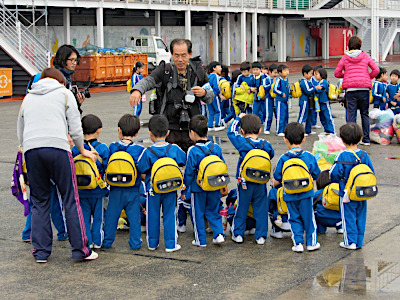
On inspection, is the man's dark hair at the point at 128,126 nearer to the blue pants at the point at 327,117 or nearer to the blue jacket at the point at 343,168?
the blue jacket at the point at 343,168

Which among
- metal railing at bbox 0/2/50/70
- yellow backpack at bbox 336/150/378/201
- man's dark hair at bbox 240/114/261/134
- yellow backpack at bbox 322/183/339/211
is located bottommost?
yellow backpack at bbox 322/183/339/211

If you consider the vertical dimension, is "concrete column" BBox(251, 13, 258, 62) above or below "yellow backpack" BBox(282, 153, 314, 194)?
above

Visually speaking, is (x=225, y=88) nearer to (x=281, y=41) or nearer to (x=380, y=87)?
(x=380, y=87)

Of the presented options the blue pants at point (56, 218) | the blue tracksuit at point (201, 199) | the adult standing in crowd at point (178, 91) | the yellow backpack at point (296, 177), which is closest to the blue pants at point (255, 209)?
the blue tracksuit at point (201, 199)

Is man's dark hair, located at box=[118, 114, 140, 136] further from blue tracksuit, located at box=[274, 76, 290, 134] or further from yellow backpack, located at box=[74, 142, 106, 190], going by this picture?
blue tracksuit, located at box=[274, 76, 290, 134]

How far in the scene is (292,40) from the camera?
55.4 m

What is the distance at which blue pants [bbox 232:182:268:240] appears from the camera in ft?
21.7

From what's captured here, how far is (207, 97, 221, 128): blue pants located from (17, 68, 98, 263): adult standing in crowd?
934 centimetres

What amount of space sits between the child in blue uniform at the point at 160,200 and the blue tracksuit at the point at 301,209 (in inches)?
38.9

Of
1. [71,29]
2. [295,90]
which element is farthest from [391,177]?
[71,29]

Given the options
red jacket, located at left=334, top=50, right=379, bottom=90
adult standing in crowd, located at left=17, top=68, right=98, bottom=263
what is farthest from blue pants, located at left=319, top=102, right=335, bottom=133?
adult standing in crowd, located at left=17, top=68, right=98, bottom=263

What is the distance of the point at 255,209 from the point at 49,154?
6.71ft

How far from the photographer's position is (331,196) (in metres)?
6.45

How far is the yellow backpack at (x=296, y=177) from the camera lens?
243 inches
